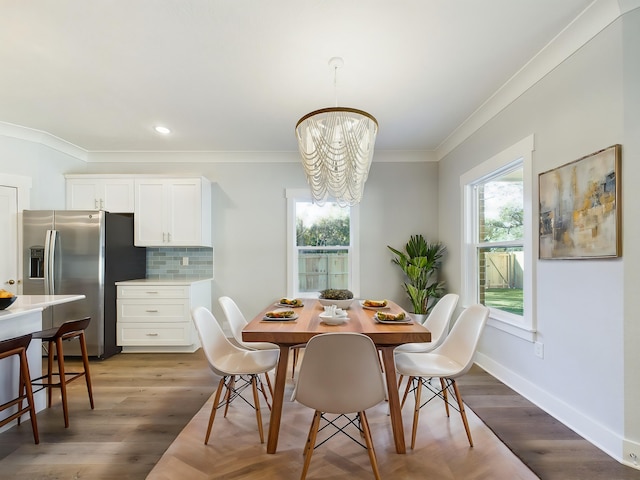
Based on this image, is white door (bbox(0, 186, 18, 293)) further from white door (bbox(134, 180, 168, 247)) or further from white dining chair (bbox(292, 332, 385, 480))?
white dining chair (bbox(292, 332, 385, 480))

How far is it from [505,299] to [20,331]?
401 cm

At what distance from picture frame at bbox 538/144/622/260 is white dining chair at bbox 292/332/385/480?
1.56 meters

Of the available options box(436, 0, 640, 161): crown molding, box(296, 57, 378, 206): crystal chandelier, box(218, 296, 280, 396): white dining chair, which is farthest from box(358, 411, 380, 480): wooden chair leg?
box(436, 0, 640, 161): crown molding

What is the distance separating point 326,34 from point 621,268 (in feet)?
7.35

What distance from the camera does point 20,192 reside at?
3.72 m

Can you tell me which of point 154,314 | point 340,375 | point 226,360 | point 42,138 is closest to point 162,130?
point 42,138

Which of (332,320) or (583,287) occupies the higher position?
(583,287)

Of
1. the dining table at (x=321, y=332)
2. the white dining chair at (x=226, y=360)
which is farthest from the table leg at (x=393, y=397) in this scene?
the white dining chair at (x=226, y=360)

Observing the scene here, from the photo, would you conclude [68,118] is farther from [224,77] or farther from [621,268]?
[621,268]

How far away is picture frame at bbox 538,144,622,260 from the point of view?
189 centimetres

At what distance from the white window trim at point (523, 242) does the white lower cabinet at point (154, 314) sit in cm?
329

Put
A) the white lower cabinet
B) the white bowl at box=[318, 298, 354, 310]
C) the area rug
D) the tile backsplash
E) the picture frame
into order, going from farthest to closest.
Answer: the tile backsplash
the white lower cabinet
the white bowl at box=[318, 298, 354, 310]
the picture frame
the area rug

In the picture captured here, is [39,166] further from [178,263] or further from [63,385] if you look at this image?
[63,385]

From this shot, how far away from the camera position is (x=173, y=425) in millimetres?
2318
